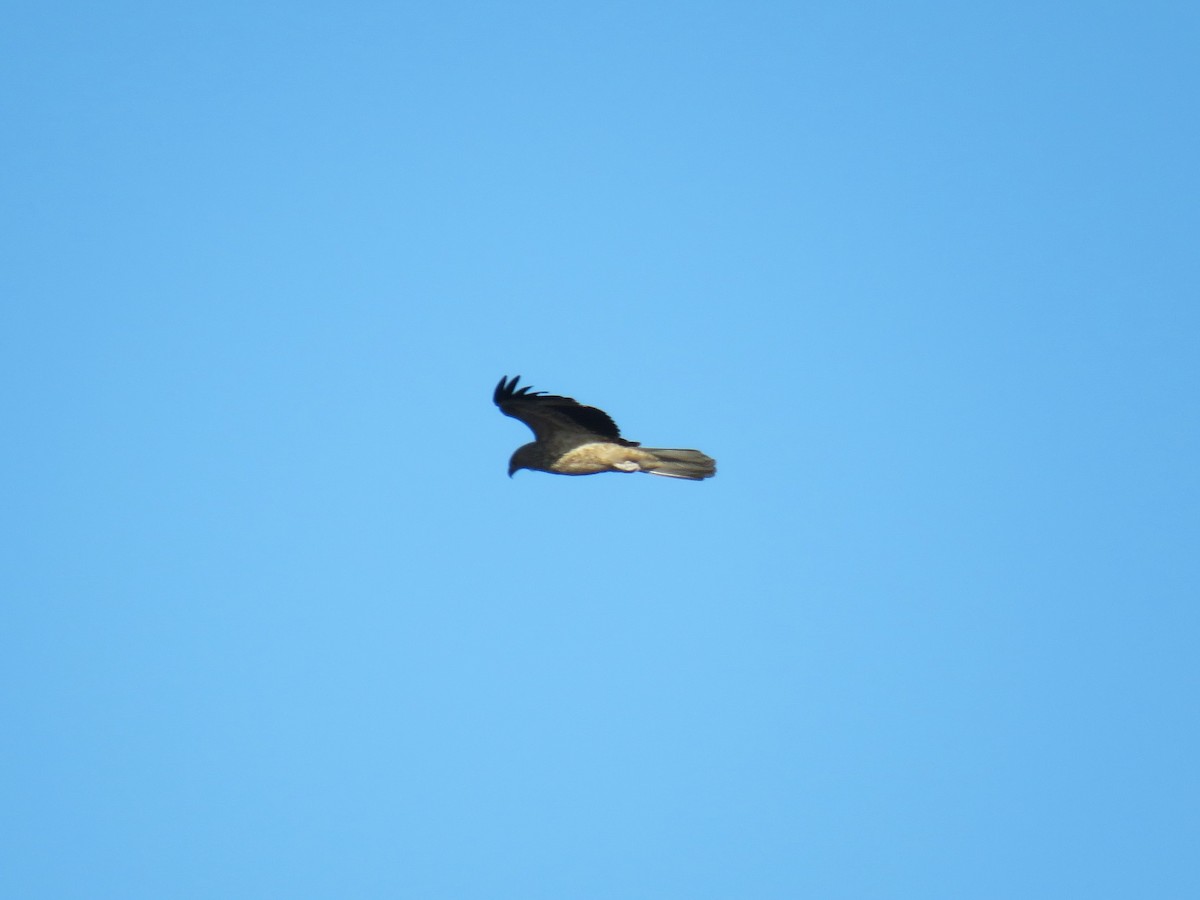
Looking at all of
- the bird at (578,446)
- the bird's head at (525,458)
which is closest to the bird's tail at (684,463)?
the bird at (578,446)

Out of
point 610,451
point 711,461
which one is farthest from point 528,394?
point 711,461

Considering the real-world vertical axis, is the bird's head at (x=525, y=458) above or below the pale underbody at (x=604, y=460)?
above

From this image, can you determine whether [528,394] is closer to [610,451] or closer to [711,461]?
[610,451]

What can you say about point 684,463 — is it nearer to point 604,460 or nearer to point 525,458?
point 604,460

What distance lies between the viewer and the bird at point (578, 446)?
1343 centimetres

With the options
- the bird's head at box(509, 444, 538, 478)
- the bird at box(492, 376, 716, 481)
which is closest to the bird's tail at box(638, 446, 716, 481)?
the bird at box(492, 376, 716, 481)

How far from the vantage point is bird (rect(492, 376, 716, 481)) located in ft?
44.1

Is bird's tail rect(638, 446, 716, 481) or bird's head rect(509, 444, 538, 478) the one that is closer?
bird's tail rect(638, 446, 716, 481)

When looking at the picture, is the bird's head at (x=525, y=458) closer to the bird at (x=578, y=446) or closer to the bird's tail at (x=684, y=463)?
the bird at (x=578, y=446)

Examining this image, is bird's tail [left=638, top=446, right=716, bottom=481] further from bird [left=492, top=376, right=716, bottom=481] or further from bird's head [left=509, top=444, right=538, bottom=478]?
bird's head [left=509, top=444, right=538, bottom=478]

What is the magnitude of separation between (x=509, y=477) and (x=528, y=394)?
4.57 ft

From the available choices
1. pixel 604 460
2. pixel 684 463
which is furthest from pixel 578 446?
pixel 684 463

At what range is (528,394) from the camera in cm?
1339

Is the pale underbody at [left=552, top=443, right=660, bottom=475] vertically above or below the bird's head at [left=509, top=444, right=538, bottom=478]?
below
